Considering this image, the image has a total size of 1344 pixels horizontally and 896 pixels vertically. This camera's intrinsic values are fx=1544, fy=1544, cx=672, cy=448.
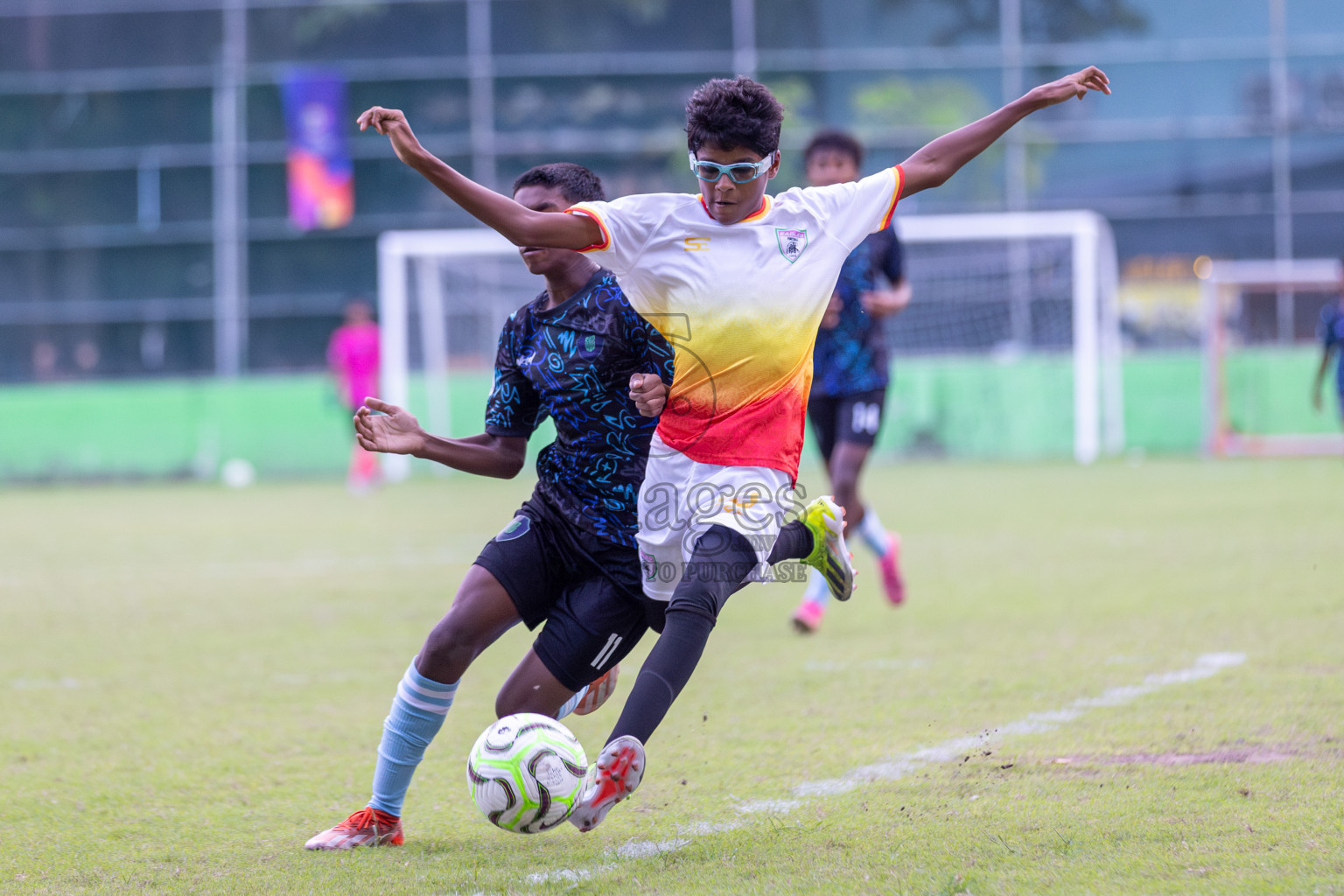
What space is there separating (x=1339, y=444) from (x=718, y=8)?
1319 cm

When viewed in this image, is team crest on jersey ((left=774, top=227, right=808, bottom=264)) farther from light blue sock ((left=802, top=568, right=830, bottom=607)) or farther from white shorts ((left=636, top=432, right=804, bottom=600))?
light blue sock ((left=802, top=568, right=830, bottom=607))

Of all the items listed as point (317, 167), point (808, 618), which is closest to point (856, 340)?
point (808, 618)

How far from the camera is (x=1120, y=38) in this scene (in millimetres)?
27328

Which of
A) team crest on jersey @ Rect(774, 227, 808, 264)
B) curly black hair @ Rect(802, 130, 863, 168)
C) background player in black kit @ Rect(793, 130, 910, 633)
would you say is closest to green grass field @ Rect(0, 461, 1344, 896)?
background player in black kit @ Rect(793, 130, 910, 633)

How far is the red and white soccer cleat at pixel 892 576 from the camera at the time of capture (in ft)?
24.6

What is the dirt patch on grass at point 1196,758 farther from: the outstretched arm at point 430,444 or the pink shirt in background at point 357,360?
the pink shirt in background at point 357,360

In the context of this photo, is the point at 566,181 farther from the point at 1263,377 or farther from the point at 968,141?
the point at 1263,377

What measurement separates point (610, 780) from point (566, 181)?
1.56 m

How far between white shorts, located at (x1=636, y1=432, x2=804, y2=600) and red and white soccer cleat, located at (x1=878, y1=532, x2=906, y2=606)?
3.84 meters

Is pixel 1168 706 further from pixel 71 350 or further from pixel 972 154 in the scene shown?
pixel 71 350

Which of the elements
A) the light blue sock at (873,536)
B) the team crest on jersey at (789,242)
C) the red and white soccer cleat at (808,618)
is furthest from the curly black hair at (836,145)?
the team crest on jersey at (789,242)

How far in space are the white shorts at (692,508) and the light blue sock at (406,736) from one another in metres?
0.57

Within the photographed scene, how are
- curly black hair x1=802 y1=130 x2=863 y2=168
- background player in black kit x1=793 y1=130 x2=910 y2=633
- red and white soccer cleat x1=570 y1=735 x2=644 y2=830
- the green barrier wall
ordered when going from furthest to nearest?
the green barrier wall, background player in black kit x1=793 y1=130 x2=910 y2=633, curly black hair x1=802 y1=130 x2=863 y2=168, red and white soccer cleat x1=570 y1=735 x2=644 y2=830

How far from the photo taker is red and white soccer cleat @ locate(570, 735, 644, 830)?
3.12m
